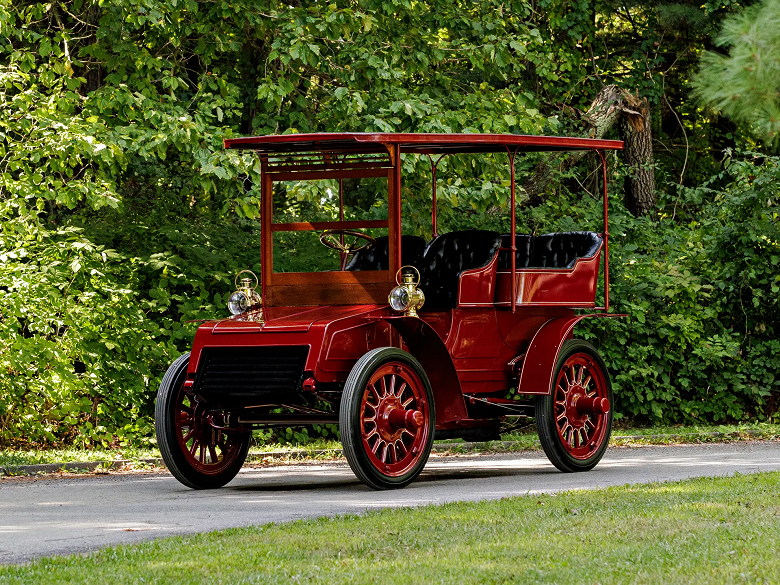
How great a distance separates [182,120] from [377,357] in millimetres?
5234

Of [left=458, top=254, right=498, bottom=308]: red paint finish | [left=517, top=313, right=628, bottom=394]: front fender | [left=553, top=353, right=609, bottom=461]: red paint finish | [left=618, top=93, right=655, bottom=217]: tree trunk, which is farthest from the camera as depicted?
[left=618, top=93, right=655, bottom=217]: tree trunk

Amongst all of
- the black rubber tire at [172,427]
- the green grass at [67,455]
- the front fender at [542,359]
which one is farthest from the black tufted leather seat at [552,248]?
the green grass at [67,455]

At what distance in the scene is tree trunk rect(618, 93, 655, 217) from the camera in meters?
22.7

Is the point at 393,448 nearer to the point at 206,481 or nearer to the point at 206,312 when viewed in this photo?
the point at 206,481

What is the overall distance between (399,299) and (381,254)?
5.06ft

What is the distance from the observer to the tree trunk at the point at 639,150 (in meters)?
22.7

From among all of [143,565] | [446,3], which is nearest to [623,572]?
[143,565]

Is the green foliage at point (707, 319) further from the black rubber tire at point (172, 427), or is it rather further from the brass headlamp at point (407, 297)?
the black rubber tire at point (172, 427)

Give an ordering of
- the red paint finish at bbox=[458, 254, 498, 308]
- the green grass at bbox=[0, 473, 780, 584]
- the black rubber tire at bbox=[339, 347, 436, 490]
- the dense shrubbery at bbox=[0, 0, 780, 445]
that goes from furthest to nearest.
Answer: the dense shrubbery at bbox=[0, 0, 780, 445]
the red paint finish at bbox=[458, 254, 498, 308]
the black rubber tire at bbox=[339, 347, 436, 490]
the green grass at bbox=[0, 473, 780, 584]

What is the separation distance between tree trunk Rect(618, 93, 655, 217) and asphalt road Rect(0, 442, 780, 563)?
886cm

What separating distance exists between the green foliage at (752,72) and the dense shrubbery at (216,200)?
311 inches

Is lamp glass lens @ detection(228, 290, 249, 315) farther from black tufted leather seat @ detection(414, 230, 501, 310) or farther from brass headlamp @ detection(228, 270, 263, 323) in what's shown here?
black tufted leather seat @ detection(414, 230, 501, 310)

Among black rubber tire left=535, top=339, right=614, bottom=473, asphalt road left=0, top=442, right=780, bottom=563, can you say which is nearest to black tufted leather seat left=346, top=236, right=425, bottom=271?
black rubber tire left=535, top=339, right=614, bottom=473

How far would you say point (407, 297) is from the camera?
415 inches
